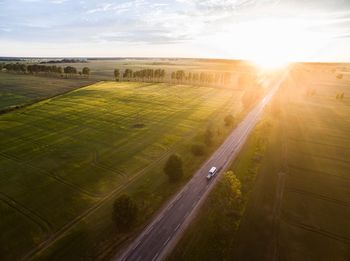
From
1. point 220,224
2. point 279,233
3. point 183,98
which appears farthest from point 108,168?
point 183,98

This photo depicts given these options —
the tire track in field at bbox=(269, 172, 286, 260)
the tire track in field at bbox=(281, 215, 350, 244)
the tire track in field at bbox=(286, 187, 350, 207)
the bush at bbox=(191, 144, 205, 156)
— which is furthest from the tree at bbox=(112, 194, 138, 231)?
the tire track in field at bbox=(286, 187, 350, 207)

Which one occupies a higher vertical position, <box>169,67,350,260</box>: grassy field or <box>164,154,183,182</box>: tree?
<box>164,154,183,182</box>: tree

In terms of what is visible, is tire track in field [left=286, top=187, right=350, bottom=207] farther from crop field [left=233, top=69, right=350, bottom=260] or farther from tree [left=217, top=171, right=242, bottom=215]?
tree [left=217, top=171, right=242, bottom=215]

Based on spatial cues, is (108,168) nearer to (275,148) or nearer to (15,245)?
(15,245)

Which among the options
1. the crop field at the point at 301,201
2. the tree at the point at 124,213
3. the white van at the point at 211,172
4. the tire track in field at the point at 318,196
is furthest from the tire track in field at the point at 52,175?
the tire track in field at the point at 318,196

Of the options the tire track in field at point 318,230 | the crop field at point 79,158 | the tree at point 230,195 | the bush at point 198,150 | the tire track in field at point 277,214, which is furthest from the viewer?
the bush at point 198,150

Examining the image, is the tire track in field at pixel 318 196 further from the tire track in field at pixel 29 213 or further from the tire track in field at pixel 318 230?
the tire track in field at pixel 29 213

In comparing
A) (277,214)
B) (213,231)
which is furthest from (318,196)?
(213,231)
